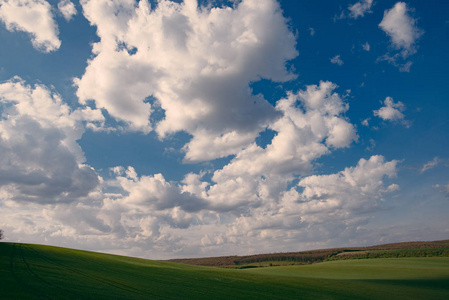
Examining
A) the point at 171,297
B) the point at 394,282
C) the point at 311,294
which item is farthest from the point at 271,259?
the point at 171,297

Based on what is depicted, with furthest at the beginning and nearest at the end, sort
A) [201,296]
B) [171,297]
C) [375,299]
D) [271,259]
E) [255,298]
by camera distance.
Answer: [271,259] → [375,299] → [255,298] → [201,296] → [171,297]

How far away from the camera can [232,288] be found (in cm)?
3095

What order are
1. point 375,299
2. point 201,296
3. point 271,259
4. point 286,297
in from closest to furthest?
point 201,296 < point 286,297 < point 375,299 < point 271,259

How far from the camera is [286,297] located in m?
28.6

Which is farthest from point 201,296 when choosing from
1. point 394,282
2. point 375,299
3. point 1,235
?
point 1,235

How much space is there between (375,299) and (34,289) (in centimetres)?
3140

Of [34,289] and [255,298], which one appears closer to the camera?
[34,289]

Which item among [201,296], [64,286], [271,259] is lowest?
[271,259]

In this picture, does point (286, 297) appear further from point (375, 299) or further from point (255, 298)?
point (375, 299)

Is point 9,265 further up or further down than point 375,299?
further up

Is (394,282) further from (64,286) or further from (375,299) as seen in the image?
(64,286)

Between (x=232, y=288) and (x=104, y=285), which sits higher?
(x=104, y=285)

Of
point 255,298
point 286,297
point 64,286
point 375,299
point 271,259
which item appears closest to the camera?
point 64,286

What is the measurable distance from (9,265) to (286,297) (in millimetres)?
25717
